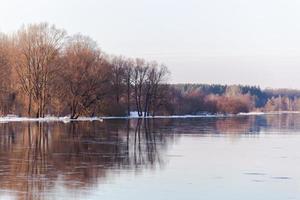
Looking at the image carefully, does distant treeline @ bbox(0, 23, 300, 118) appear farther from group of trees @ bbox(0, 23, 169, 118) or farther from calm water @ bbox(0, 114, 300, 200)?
calm water @ bbox(0, 114, 300, 200)

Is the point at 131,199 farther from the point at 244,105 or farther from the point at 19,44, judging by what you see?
the point at 244,105

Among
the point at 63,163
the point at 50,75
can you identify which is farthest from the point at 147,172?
the point at 50,75

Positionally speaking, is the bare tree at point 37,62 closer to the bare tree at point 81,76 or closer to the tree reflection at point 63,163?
the bare tree at point 81,76

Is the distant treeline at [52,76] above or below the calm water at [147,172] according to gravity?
above

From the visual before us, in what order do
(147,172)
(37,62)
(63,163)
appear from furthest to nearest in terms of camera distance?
(37,62)
(63,163)
(147,172)

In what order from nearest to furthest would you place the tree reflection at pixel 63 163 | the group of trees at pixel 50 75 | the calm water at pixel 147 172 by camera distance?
the calm water at pixel 147 172, the tree reflection at pixel 63 163, the group of trees at pixel 50 75

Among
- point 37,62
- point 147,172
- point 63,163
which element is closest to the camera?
point 147,172

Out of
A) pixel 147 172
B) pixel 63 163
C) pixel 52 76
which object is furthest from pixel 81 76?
pixel 147 172

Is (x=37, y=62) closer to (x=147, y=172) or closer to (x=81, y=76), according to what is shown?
(x=81, y=76)

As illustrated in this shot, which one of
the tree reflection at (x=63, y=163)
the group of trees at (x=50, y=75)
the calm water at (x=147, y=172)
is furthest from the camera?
the group of trees at (x=50, y=75)

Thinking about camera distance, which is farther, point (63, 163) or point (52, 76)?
point (52, 76)

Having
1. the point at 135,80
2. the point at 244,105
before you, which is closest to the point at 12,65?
the point at 135,80

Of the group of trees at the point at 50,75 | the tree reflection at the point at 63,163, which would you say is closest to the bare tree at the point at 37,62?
the group of trees at the point at 50,75

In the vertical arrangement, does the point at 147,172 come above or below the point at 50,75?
below
